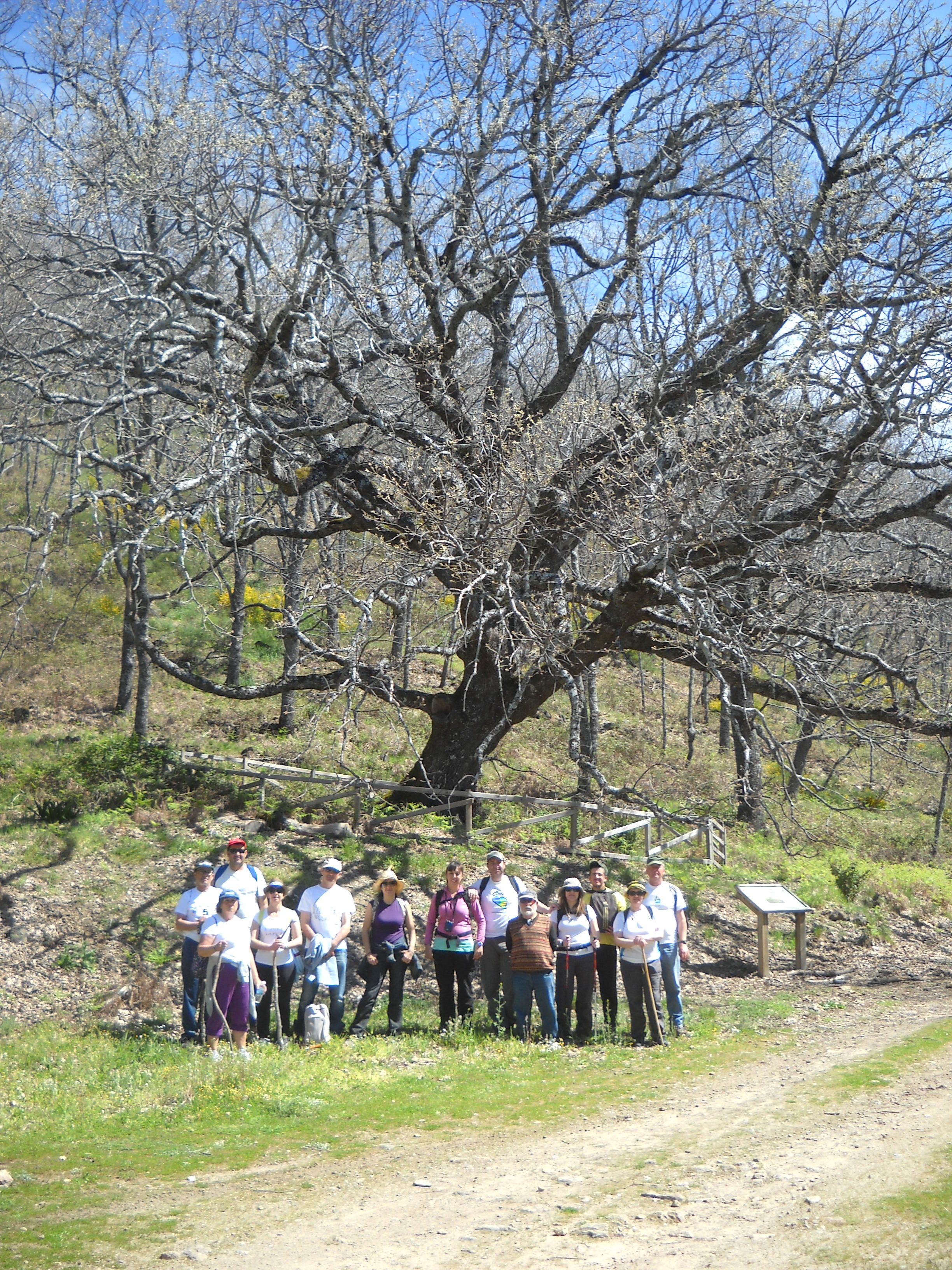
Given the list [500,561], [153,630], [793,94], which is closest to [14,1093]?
[500,561]

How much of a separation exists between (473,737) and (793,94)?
923 centimetres

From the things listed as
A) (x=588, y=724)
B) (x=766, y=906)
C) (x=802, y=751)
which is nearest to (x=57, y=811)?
Answer: (x=766, y=906)

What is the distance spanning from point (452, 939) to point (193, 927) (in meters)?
2.19

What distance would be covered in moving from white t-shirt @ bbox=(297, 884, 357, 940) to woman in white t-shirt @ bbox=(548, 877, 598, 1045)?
1.77m

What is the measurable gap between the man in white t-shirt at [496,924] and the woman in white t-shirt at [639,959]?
0.95 m

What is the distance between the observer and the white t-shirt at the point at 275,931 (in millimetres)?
8859

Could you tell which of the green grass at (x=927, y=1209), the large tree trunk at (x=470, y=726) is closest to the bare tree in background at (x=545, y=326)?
the large tree trunk at (x=470, y=726)

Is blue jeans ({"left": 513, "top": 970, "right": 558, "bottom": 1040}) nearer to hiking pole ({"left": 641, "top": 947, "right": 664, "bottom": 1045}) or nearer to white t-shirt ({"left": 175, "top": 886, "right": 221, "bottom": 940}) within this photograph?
hiking pole ({"left": 641, "top": 947, "right": 664, "bottom": 1045})

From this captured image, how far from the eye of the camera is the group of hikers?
891 cm

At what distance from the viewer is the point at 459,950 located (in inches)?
366

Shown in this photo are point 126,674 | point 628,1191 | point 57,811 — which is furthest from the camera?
point 126,674

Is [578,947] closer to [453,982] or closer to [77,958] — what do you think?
[453,982]

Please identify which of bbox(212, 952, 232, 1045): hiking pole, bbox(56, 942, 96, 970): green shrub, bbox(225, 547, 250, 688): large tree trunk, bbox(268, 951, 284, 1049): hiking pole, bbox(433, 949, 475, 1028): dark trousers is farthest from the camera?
bbox(225, 547, 250, 688): large tree trunk

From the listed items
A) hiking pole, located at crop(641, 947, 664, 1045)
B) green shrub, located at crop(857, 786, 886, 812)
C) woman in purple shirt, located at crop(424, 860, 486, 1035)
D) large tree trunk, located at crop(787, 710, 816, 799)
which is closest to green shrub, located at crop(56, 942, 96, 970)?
woman in purple shirt, located at crop(424, 860, 486, 1035)
